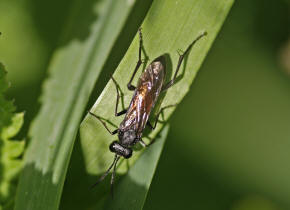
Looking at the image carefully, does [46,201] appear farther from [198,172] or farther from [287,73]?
[287,73]

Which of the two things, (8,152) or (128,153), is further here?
(128,153)

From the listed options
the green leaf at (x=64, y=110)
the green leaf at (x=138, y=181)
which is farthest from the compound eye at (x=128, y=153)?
the green leaf at (x=64, y=110)

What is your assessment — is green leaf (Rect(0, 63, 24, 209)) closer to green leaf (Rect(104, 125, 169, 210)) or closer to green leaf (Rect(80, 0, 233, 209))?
green leaf (Rect(80, 0, 233, 209))

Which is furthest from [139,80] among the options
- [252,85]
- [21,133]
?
[252,85]

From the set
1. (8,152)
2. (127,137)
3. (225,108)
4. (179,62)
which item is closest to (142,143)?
(127,137)

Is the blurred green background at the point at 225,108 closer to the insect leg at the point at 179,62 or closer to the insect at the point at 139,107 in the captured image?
the insect at the point at 139,107

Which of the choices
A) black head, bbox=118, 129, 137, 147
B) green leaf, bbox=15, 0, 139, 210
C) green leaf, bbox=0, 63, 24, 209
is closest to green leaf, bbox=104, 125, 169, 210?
black head, bbox=118, 129, 137, 147

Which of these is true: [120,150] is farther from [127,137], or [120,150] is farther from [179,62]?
[179,62]
